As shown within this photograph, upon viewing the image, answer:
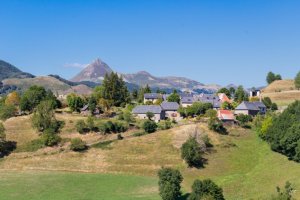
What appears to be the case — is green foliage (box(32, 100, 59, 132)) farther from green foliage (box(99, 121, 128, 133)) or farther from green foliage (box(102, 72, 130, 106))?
green foliage (box(102, 72, 130, 106))

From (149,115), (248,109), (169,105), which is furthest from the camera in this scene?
(169,105)

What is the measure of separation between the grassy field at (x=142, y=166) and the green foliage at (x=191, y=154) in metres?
1.75

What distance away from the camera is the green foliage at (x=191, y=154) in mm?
91188

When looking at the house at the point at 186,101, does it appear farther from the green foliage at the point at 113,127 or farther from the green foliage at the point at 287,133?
the green foliage at the point at 287,133

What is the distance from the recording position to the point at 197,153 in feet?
302

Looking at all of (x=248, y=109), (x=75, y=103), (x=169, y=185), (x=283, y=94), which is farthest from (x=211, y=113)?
(x=283, y=94)

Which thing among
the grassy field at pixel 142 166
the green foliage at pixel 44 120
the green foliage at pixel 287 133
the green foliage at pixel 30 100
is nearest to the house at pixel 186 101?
the grassy field at pixel 142 166

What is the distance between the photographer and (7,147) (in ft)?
344

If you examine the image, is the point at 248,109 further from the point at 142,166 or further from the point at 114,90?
the point at 142,166

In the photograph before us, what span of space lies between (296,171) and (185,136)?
3112 cm

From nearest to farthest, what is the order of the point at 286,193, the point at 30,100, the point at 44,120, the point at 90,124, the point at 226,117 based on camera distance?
the point at 286,193, the point at 90,124, the point at 44,120, the point at 226,117, the point at 30,100

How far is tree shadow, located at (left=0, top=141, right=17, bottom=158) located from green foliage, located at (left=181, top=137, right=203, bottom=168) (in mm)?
41217

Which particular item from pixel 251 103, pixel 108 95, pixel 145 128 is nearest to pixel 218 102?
pixel 251 103

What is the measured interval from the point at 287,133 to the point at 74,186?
146 ft
